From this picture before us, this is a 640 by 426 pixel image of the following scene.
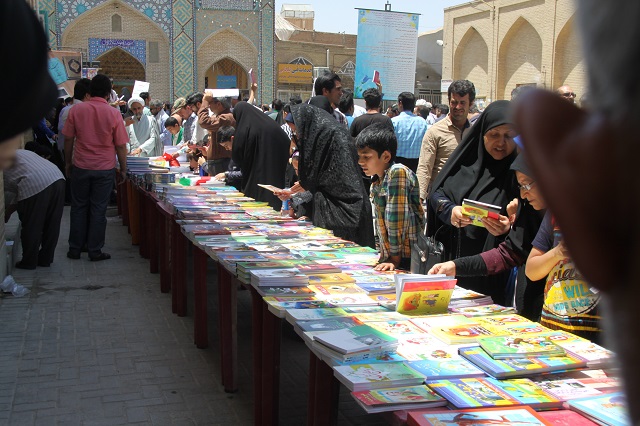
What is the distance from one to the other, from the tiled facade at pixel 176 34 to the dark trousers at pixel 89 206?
17102 mm

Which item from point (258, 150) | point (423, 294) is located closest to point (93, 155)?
point (258, 150)

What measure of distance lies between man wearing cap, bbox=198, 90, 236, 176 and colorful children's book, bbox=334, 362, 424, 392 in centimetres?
503

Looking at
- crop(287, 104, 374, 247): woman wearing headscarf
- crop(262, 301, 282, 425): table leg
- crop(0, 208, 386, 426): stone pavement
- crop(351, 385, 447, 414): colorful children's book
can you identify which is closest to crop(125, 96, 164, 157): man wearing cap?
crop(0, 208, 386, 426): stone pavement

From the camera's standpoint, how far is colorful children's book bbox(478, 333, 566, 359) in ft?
6.85

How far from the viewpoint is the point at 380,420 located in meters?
3.61

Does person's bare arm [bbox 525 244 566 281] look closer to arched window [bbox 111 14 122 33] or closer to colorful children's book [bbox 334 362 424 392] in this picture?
colorful children's book [bbox 334 362 424 392]

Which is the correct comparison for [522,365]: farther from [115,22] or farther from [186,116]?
[115,22]

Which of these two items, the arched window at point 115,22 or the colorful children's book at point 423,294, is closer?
the colorful children's book at point 423,294

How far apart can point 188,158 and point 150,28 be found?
1617 centimetres

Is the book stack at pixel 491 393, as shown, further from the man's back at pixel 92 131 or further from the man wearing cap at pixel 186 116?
the man wearing cap at pixel 186 116

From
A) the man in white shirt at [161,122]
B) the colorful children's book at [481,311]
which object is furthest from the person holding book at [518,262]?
the man in white shirt at [161,122]

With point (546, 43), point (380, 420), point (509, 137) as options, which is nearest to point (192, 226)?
point (380, 420)

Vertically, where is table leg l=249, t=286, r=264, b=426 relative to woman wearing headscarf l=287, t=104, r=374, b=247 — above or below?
below

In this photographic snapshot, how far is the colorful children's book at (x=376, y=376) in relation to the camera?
186 cm
